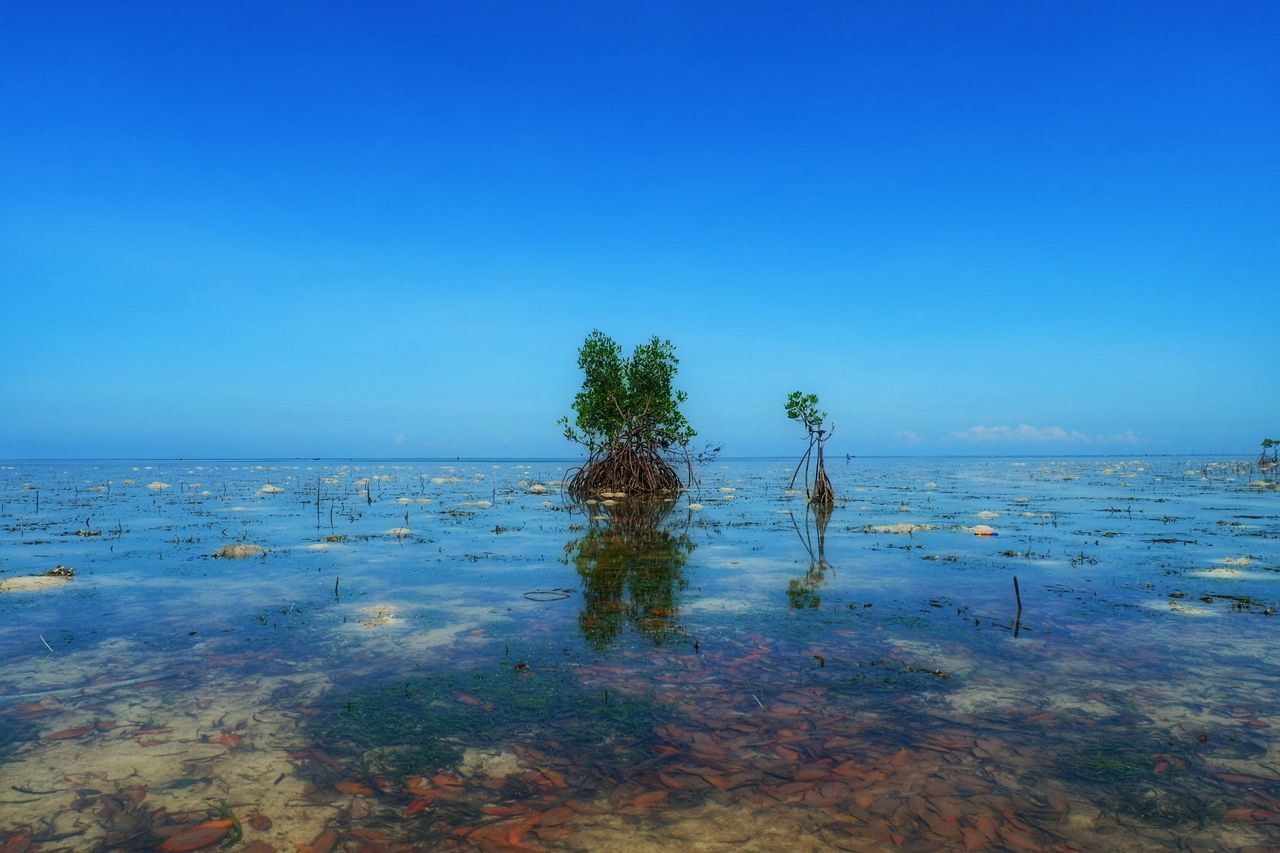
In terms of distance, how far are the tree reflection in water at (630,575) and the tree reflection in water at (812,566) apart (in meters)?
2.04

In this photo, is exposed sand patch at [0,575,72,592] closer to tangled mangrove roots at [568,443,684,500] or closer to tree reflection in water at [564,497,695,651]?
tree reflection in water at [564,497,695,651]

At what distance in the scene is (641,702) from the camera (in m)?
6.92

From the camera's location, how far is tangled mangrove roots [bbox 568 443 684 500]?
1507 inches

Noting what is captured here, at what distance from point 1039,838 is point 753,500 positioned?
29.2 meters

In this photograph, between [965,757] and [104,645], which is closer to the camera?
[965,757]

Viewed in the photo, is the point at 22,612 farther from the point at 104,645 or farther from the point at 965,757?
→ the point at 965,757

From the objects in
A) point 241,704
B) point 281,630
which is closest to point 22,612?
point 281,630

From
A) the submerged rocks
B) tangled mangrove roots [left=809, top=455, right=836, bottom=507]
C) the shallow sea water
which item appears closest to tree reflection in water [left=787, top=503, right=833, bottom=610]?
the shallow sea water

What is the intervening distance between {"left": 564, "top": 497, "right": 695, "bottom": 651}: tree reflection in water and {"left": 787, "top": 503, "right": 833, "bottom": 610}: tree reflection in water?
2.04 meters

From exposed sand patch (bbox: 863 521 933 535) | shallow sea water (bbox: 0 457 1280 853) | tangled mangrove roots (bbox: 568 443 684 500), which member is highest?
tangled mangrove roots (bbox: 568 443 684 500)

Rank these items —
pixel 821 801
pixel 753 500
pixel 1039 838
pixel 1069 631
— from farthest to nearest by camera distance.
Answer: pixel 753 500, pixel 1069 631, pixel 821 801, pixel 1039 838

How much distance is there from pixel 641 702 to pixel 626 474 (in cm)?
3181

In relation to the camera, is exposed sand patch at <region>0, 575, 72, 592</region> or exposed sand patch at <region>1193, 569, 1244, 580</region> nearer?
exposed sand patch at <region>0, 575, 72, 592</region>

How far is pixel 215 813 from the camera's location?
4852mm
